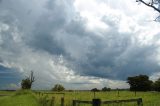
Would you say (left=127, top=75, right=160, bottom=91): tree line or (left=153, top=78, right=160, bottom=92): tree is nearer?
(left=153, top=78, right=160, bottom=92): tree

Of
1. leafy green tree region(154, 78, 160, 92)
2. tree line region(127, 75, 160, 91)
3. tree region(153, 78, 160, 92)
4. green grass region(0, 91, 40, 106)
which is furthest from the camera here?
tree line region(127, 75, 160, 91)

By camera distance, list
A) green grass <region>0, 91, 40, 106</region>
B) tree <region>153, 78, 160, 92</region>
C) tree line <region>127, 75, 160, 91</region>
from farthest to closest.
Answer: tree line <region>127, 75, 160, 91</region> → tree <region>153, 78, 160, 92</region> → green grass <region>0, 91, 40, 106</region>

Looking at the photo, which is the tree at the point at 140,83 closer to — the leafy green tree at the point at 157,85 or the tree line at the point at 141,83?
the tree line at the point at 141,83

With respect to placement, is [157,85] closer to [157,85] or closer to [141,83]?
[157,85]

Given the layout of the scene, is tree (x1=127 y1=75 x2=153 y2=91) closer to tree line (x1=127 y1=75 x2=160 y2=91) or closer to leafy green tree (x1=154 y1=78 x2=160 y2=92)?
tree line (x1=127 y1=75 x2=160 y2=91)

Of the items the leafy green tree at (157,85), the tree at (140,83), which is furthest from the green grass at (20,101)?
the tree at (140,83)

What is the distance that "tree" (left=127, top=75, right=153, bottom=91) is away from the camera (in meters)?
112

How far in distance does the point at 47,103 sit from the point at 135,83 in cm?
8531

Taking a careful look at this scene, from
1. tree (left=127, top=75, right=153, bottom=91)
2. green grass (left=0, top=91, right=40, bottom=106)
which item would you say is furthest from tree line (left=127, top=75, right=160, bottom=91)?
green grass (left=0, top=91, right=40, bottom=106)

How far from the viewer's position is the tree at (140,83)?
112 m

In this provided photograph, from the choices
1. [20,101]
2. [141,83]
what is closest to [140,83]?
[141,83]

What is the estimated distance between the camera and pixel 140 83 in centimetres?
11231

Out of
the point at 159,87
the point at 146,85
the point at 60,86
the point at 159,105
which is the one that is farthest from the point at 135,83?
the point at 159,105

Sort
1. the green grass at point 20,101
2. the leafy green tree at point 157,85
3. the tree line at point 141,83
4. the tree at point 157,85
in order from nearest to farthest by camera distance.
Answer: the green grass at point 20,101, the tree at point 157,85, the leafy green tree at point 157,85, the tree line at point 141,83
